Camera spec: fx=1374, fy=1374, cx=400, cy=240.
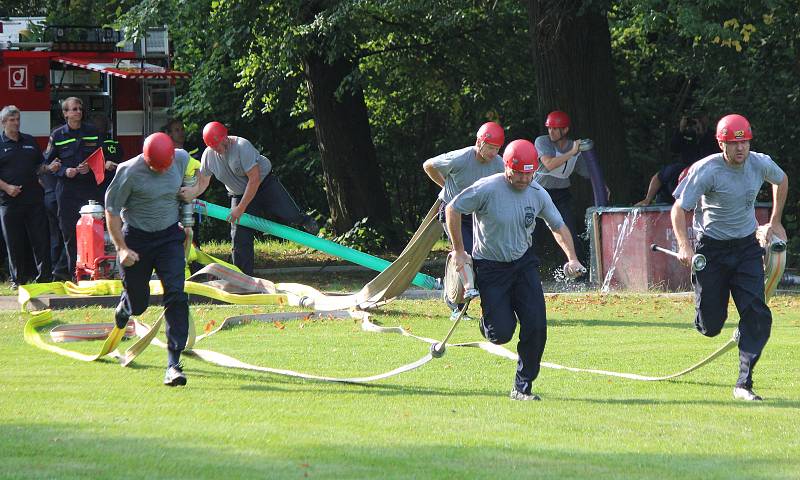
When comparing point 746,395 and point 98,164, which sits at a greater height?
point 98,164

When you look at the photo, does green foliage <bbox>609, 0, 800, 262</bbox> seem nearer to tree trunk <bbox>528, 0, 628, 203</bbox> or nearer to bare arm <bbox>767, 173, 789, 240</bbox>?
tree trunk <bbox>528, 0, 628, 203</bbox>

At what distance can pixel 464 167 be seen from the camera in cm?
1252

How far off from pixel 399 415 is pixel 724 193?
2772 millimetres

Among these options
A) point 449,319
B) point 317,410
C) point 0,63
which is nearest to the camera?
point 317,410

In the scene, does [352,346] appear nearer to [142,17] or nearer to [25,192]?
[25,192]

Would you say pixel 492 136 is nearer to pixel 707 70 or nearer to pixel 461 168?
pixel 461 168

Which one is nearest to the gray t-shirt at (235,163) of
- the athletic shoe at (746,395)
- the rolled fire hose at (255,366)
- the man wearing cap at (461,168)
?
the rolled fire hose at (255,366)

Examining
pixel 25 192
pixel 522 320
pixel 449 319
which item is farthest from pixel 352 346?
pixel 25 192

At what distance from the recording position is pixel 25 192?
17.0m

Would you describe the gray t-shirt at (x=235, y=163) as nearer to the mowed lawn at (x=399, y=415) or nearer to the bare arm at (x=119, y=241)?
the mowed lawn at (x=399, y=415)

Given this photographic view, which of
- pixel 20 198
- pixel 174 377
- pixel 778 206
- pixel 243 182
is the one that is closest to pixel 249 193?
pixel 243 182

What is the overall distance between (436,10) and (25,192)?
6324mm

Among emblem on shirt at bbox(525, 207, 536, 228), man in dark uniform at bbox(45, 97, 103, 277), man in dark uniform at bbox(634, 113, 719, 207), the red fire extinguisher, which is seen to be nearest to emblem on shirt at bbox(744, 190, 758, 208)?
emblem on shirt at bbox(525, 207, 536, 228)

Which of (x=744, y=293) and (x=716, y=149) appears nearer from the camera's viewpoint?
(x=744, y=293)
